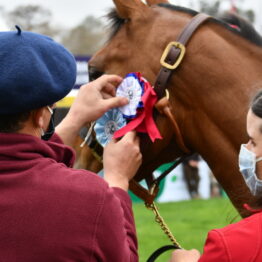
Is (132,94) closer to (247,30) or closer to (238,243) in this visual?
(247,30)

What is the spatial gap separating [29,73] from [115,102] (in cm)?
100

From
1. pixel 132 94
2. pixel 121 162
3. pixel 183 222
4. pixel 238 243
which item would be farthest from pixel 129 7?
pixel 183 222

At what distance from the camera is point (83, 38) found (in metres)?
34.2

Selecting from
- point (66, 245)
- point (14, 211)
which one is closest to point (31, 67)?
point (14, 211)

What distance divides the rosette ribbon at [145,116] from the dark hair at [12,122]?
0.97 m

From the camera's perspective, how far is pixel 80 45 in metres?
34.0

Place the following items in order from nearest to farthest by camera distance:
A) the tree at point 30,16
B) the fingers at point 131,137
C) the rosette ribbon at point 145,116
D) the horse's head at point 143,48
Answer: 1. the fingers at point 131,137
2. the rosette ribbon at point 145,116
3. the horse's head at point 143,48
4. the tree at point 30,16

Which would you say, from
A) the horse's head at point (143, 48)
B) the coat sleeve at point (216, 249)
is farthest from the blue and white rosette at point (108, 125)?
the coat sleeve at point (216, 249)

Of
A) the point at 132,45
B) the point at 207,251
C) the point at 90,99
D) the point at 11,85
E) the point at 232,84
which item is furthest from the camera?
the point at 132,45

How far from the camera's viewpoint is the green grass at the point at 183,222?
762 centimetres

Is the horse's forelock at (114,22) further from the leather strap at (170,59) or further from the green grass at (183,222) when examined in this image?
the green grass at (183,222)

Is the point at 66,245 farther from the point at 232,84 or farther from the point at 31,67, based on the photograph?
the point at 232,84

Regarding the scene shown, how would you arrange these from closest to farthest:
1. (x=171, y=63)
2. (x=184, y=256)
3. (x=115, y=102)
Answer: (x=184, y=256) → (x=115, y=102) → (x=171, y=63)

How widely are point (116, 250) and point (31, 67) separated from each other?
65cm
